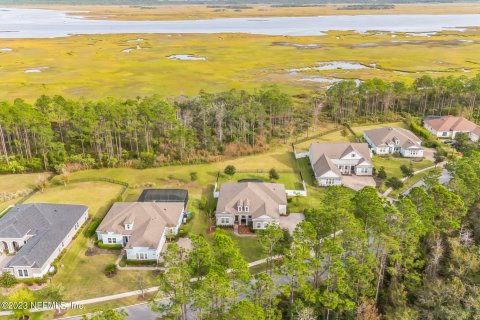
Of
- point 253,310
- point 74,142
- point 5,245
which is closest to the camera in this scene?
point 253,310

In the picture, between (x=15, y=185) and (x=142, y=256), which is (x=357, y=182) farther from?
(x=15, y=185)

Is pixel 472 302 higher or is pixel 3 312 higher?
pixel 472 302

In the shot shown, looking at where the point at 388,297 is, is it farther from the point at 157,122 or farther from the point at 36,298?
the point at 157,122

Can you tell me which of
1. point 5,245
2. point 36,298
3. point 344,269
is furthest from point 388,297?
point 5,245

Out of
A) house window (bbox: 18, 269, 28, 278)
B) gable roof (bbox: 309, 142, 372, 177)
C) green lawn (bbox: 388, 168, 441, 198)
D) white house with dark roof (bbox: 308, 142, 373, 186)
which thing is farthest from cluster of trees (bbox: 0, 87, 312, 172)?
house window (bbox: 18, 269, 28, 278)

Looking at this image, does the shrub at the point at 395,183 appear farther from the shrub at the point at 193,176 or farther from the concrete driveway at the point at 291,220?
the shrub at the point at 193,176

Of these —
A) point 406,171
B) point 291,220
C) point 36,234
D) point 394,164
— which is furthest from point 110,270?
point 394,164

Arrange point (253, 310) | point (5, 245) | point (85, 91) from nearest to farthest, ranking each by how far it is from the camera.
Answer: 1. point (253, 310)
2. point (5, 245)
3. point (85, 91)
